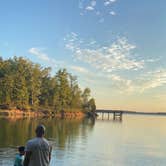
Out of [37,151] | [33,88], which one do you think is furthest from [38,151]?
[33,88]

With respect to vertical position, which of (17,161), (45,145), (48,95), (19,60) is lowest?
(17,161)

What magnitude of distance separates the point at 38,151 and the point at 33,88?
9699 centimetres

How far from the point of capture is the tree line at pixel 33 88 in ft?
310

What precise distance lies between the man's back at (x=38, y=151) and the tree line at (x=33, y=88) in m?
87.2

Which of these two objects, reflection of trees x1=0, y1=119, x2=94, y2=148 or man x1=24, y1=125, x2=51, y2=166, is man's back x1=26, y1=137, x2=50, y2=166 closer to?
man x1=24, y1=125, x2=51, y2=166

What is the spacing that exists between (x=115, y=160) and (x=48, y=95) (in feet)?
289

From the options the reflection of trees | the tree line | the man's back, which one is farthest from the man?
the tree line

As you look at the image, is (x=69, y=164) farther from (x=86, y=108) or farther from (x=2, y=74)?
(x=86, y=108)

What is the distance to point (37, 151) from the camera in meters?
7.59

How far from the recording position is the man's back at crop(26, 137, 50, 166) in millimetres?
7539

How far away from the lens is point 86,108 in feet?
487

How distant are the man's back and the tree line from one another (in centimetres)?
8715

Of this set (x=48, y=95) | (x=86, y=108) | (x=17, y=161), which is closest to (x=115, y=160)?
(x=17, y=161)

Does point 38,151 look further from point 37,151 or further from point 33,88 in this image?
point 33,88
